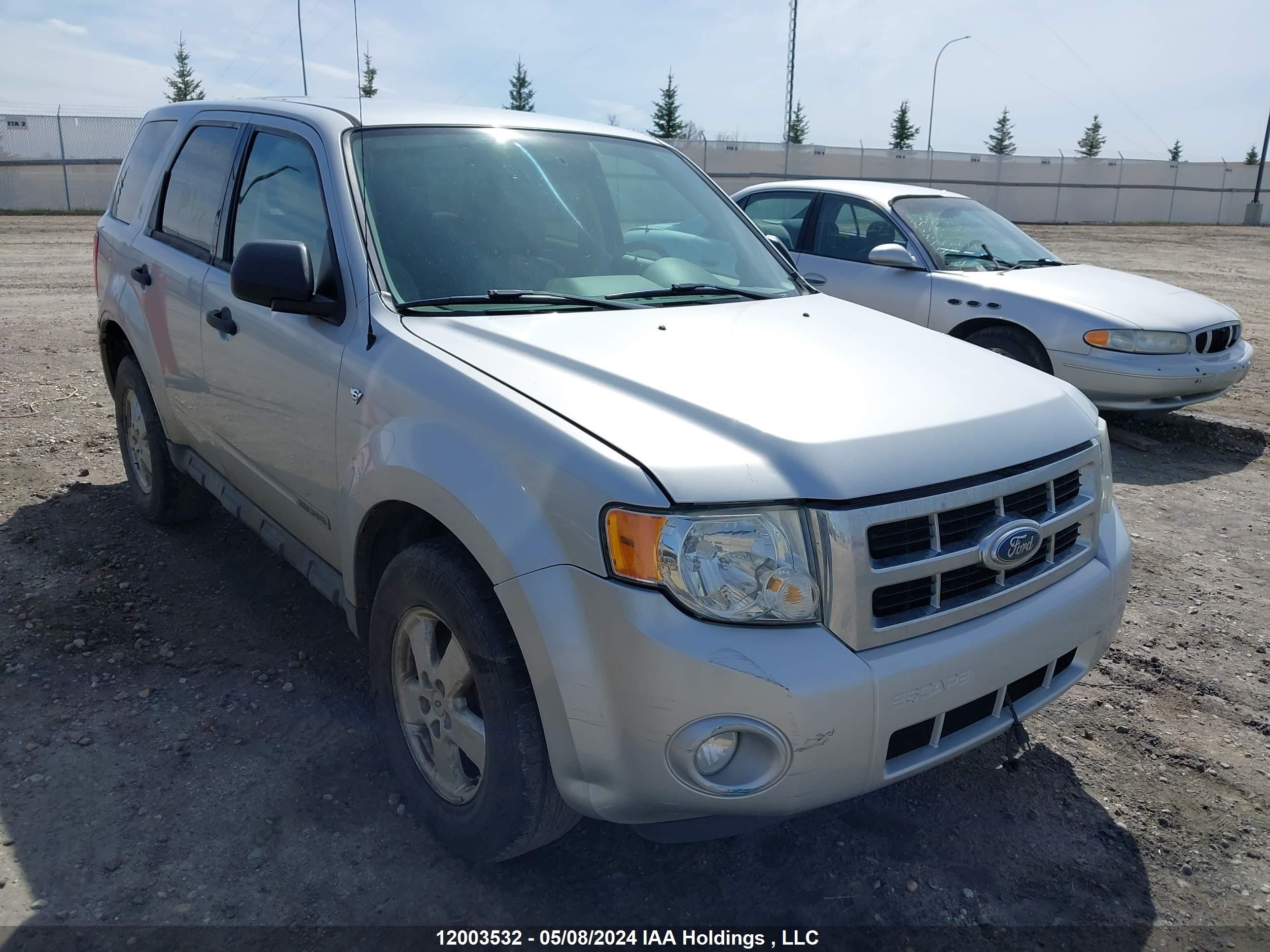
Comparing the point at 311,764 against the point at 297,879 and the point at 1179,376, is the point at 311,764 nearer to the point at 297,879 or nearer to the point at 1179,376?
the point at 297,879

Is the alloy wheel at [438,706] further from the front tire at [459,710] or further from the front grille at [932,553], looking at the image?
the front grille at [932,553]

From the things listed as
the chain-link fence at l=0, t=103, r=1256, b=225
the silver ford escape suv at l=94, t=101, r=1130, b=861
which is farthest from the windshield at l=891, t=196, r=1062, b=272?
the chain-link fence at l=0, t=103, r=1256, b=225

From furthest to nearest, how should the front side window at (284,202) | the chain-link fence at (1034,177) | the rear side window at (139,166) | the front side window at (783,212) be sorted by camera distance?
1. the chain-link fence at (1034,177)
2. the front side window at (783,212)
3. the rear side window at (139,166)
4. the front side window at (284,202)

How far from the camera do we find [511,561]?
7.12 ft

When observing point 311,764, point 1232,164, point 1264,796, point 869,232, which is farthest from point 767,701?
point 1232,164

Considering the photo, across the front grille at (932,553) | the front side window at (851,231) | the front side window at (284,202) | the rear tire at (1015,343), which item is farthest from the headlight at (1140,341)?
the front side window at (284,202)

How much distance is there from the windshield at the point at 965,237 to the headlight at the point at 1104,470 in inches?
195

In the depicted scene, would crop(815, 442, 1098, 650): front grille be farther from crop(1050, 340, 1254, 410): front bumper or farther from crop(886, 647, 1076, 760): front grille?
crop(1050, 340, 1254, 410): front bumper

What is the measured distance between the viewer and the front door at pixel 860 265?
24.4 ft

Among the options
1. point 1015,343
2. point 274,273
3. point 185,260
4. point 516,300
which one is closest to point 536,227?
point 516,300

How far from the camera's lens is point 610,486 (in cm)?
204

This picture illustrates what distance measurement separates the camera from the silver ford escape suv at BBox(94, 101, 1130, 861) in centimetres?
204

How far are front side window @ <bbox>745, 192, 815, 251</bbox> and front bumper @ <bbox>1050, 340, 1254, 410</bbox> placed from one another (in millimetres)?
2414

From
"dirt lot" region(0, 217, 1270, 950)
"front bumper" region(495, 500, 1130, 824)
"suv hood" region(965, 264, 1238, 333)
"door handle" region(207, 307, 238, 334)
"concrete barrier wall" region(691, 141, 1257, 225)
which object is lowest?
"dirt lot" region(0, 217, 1270, 950)
